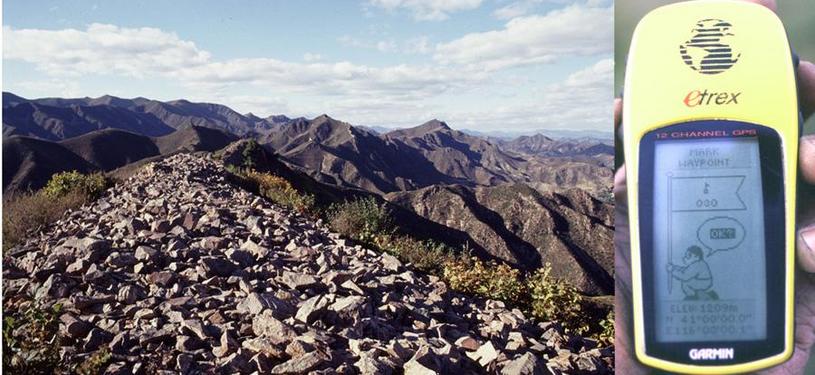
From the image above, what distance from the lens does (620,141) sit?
1.90m

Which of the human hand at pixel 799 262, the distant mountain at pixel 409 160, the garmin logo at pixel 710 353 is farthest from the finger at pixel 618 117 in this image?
the distant mountain at pixel 409 160

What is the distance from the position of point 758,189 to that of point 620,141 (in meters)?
0.44

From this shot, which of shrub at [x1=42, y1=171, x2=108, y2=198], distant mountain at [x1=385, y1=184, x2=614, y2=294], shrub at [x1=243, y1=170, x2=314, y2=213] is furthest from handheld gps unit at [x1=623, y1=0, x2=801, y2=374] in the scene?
distant mountain at [x1=385, y1=184, x2=614, y2=294]

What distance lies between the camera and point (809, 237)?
6.09 ft

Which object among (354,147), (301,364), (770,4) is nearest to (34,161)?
(354,147)

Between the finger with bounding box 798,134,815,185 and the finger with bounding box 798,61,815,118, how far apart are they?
0.08 metres

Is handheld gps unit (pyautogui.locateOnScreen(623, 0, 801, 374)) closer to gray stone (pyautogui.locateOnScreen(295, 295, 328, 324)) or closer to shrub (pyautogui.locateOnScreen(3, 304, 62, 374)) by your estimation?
gray stone (pyautogui.locateOnScreen(295, 295, 328, 324))

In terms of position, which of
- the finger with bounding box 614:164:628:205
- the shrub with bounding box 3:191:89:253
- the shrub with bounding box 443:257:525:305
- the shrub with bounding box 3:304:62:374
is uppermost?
the finger with bounding box 614:164:628:205

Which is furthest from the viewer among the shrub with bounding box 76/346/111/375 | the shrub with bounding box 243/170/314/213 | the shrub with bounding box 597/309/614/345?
the shrub with bounding box 243/170/314/213

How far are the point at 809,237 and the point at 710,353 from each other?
0.47 m

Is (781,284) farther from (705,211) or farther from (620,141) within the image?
(620,141)

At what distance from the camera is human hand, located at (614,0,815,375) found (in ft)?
6.04

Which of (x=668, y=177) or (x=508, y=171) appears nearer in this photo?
(x=668, y=177)

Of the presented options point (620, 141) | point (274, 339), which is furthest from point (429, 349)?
point (620, 141)
